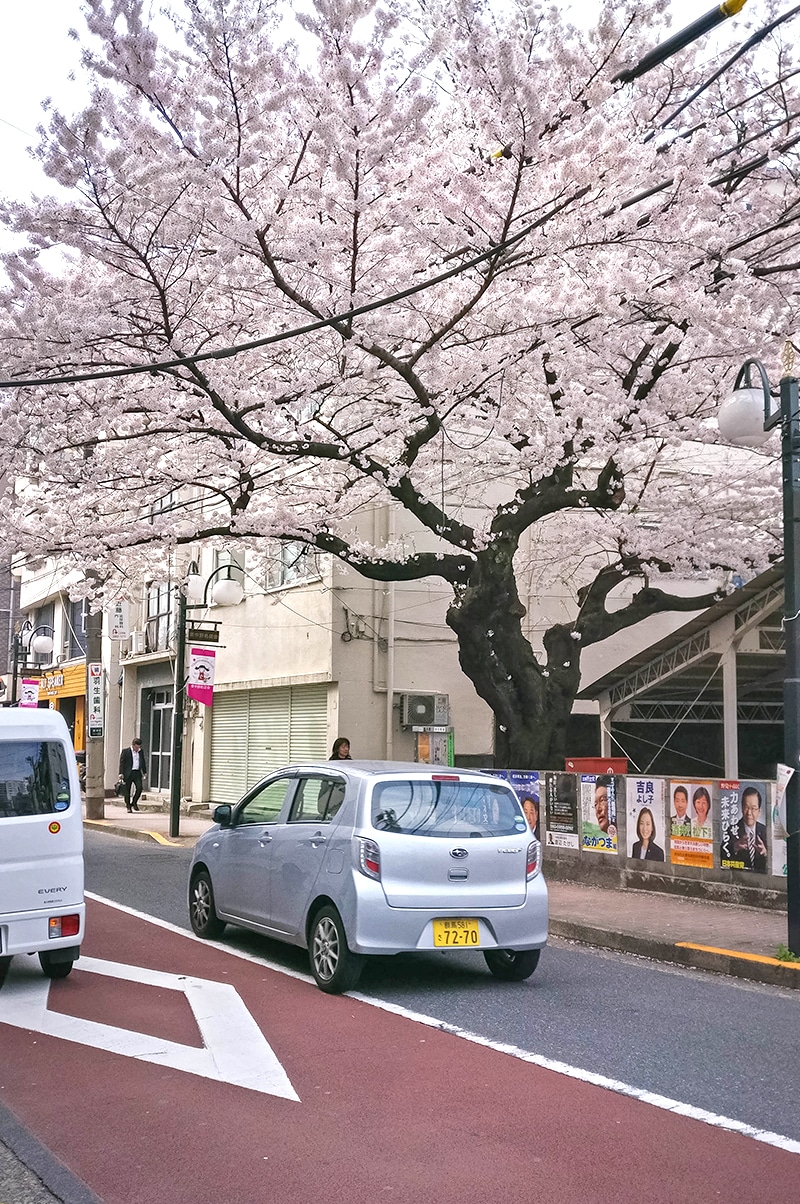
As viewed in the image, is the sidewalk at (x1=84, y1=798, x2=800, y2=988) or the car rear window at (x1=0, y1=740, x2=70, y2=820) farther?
the sidewalk at (x1=84, y1=798, x2=800, y2=988)

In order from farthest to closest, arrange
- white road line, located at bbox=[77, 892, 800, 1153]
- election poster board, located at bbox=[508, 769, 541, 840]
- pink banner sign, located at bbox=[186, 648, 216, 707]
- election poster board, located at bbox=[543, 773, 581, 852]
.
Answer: pink banner sign, located at bbox=[186, 648, 216, 707] → election poster board, located at bbox=[508, 769, 541, 840] → election poster board, located at bbox=[543, 773, 581, 852] → white road line, located at bbox=[77, 892, 800, 1153]

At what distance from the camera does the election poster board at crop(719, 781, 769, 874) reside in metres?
11.7

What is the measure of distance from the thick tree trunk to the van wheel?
7.56m

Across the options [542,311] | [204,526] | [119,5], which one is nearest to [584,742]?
[204,526]

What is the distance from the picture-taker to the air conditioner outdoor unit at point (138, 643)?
107 ft

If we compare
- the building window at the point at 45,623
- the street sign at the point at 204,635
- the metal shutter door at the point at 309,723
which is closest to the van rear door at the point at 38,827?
the metal shutter door at the point at 309,723

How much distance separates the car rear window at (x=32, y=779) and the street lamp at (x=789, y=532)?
5.66m

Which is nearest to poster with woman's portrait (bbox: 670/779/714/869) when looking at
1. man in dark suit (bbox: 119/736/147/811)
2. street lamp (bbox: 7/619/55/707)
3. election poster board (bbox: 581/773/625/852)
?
election poster board (bbox: 581/773/625/852)

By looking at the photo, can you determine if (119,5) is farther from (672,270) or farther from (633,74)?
(672,270)

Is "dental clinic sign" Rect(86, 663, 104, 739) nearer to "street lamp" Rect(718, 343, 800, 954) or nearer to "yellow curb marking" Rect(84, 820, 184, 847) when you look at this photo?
"yellow curb marking" Rect(84, 820, 184, 847)

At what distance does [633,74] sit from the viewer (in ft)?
30.3

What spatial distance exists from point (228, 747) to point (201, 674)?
628 centimetres

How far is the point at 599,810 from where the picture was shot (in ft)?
46.2

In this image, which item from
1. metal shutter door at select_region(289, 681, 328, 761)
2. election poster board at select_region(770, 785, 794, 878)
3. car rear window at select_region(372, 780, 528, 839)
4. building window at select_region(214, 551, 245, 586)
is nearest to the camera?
car rear window at select_region(372, 780, 528, 839)
